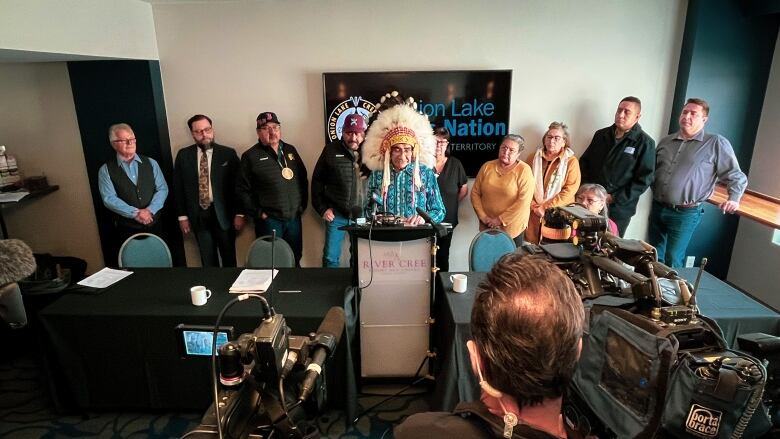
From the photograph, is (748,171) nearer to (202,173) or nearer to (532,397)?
(532,397)

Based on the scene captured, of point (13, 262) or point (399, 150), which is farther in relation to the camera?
point (399, 150)

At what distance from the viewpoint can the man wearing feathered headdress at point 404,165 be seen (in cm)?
308

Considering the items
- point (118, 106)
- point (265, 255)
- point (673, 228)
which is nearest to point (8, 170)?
point (118, 106)

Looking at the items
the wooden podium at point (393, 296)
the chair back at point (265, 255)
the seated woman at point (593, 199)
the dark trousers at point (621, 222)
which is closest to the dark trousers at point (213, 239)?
the chair back at point (265, 255)

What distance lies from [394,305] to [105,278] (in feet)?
6.03

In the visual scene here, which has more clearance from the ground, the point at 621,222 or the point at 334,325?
the point at 334,325

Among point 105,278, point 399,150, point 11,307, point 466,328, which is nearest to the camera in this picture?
point 11,307

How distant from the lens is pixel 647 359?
4.30 ft

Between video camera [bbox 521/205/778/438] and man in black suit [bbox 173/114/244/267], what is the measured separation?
314 cm

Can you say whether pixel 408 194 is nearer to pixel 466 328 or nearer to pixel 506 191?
pixel 506 191

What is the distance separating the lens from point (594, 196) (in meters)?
2.86

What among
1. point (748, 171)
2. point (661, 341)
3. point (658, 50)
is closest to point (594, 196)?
point (661, 341)

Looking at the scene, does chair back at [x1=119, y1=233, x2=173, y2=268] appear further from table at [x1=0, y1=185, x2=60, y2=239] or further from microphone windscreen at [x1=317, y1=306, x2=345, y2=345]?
microphone windscreen at [x1=317, y1=306, x2=345, y2=345]

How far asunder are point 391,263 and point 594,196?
1.40 m
